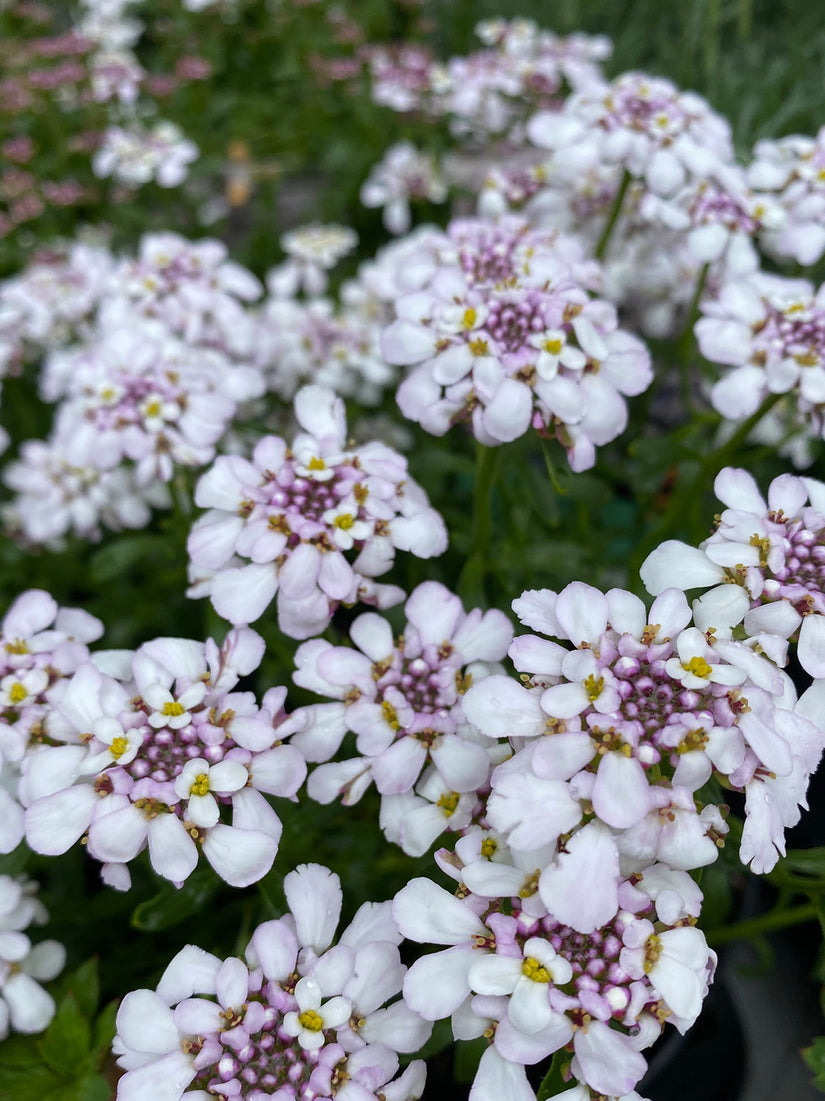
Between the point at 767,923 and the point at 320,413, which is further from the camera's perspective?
the point at 320,413

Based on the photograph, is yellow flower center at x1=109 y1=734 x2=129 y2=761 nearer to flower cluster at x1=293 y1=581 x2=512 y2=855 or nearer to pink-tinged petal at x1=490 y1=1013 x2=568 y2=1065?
flower cluster at x1=293 y1=581 x2=512 y2=855

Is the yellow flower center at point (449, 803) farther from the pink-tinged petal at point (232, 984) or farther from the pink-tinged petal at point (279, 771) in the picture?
the pink-tinged petal at point (232, 984)

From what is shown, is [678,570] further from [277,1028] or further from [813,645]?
[277,1028]

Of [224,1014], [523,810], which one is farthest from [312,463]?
[224,1014]

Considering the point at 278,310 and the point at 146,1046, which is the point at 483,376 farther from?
the point at 278,310

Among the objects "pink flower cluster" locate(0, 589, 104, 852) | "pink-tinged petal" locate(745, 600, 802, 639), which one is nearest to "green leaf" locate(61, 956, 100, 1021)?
"pink flower cluster" locate(0, 589, 104, 852)

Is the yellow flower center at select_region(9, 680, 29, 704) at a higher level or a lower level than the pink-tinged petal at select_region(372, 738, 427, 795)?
lower

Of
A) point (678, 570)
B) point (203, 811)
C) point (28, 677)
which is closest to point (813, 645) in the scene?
point (678, 570)

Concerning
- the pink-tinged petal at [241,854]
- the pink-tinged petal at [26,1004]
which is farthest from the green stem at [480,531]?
the pink-tinged petal at [26,1004]
